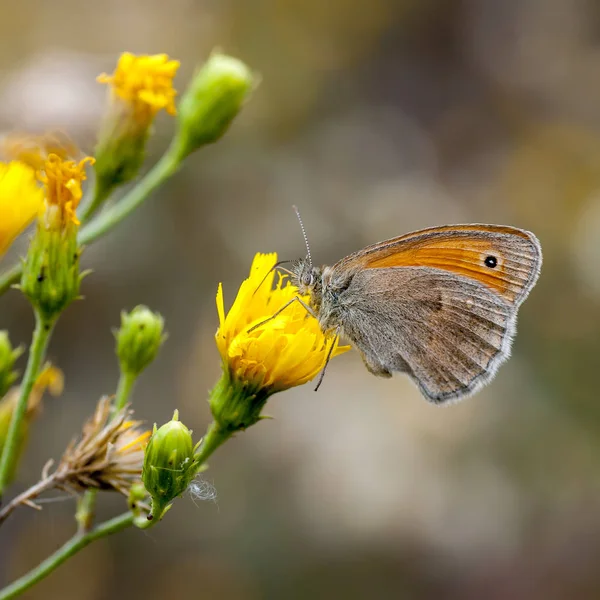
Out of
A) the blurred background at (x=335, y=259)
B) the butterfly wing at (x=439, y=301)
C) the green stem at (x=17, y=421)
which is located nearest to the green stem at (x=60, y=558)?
the green stem at (x=17, y=421)

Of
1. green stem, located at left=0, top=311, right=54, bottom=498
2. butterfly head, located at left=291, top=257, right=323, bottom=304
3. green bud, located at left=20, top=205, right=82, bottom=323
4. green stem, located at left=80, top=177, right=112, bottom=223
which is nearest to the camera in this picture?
green stem, located at left=0, top=311, right=54, bottom=498

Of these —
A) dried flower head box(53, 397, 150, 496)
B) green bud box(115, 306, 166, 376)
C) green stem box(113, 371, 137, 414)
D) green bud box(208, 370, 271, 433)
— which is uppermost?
green bud box(115, 306, 166, 376)

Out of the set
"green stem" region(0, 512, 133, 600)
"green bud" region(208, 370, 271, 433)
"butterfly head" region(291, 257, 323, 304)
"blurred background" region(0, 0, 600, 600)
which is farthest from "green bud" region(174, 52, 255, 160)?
"blurred background" region(0, 0, 600, 600)

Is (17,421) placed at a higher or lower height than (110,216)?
lower

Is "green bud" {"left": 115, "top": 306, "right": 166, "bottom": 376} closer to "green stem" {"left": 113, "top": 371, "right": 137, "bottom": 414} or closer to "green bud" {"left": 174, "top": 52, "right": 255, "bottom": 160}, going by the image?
"green stem" {"left": 113, "top": 371, "right": 137, "bottom": 414}

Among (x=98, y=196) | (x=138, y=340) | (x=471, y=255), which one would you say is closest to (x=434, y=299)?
(x=471, y=255)

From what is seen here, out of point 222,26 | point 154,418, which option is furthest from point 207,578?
point 222,26

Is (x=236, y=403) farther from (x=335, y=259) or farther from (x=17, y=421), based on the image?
(x=335, y=259)

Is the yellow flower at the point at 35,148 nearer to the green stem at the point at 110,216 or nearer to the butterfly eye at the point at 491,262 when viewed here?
the green stem at the point at 110,216

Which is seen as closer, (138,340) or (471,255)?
(138,340)
